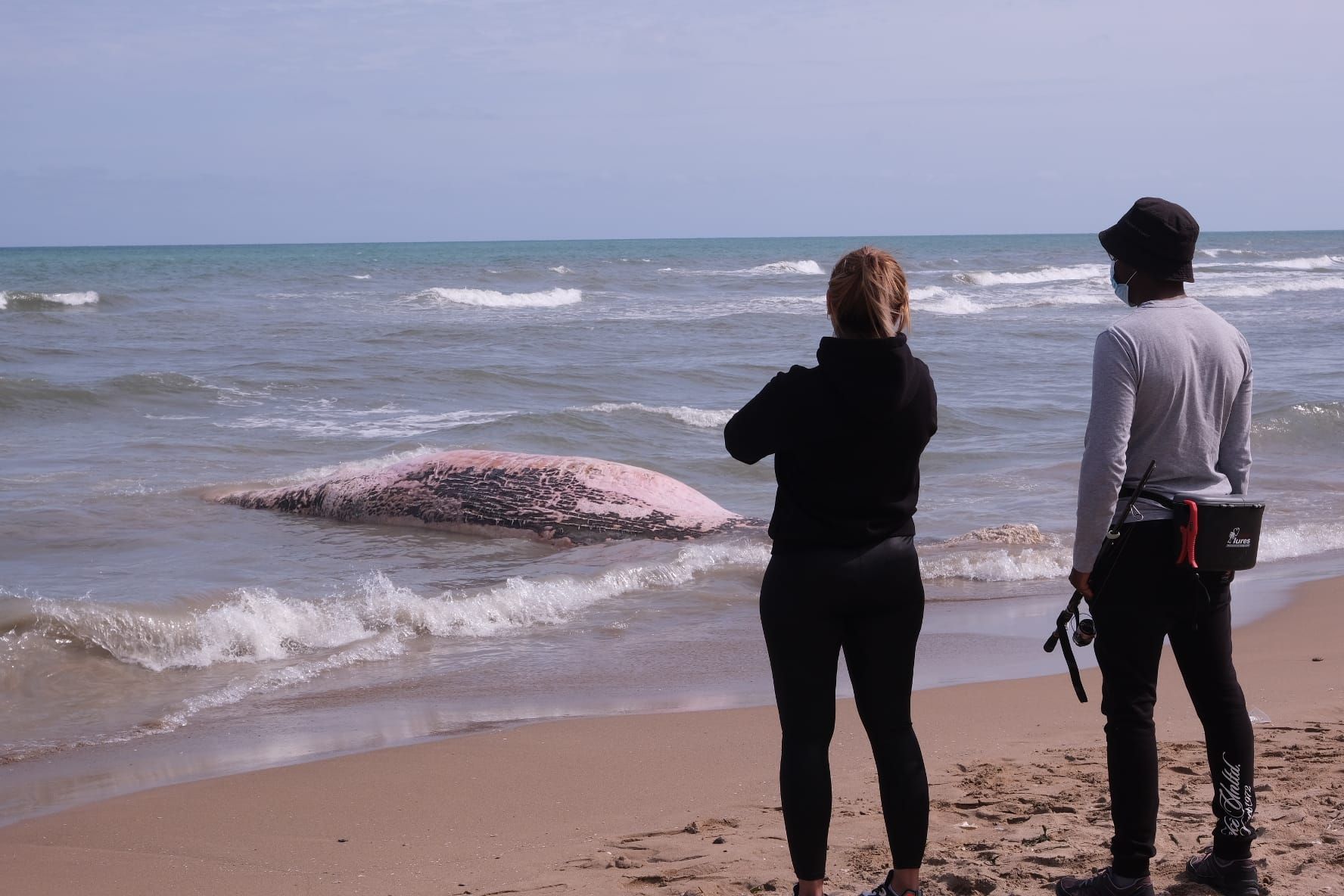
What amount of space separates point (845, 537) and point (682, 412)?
1238 cm

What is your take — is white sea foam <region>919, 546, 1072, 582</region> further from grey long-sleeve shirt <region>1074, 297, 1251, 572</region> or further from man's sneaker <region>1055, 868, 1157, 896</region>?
grey long-sleeve shirt <region>1074, 297, 1251, 572</region>

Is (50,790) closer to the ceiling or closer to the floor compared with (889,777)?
closer to the floor

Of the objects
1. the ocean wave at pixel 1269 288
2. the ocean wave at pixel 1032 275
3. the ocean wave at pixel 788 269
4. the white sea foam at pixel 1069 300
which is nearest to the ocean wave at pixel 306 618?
the white sea foam at pixel 1069 300

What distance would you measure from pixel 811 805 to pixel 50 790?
2.95 metres

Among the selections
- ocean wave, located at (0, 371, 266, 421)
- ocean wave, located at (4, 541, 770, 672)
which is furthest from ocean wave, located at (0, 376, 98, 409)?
ocean wave, located at (4, 541, 770, 672)

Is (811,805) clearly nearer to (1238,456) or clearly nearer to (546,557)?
(1238,456)

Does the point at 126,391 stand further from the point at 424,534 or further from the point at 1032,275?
the point at 1032,275

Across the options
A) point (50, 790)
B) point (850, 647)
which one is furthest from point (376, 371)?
point (850, 647)

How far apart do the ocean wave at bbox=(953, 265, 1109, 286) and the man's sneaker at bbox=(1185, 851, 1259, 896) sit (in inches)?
1931

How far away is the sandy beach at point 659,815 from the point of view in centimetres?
338

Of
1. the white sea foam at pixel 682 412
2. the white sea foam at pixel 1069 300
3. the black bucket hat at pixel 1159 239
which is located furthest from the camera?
the white sea foam at pixel 1069 300

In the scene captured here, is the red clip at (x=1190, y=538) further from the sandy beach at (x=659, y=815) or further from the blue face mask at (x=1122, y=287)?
the sandy beach at (x=659, y=815)

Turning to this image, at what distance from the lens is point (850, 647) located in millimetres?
3000

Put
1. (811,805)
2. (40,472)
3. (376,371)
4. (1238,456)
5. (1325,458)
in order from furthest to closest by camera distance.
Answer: (376,371) < (1325,458) < (40,472) < (1238,456) < (811,805)
